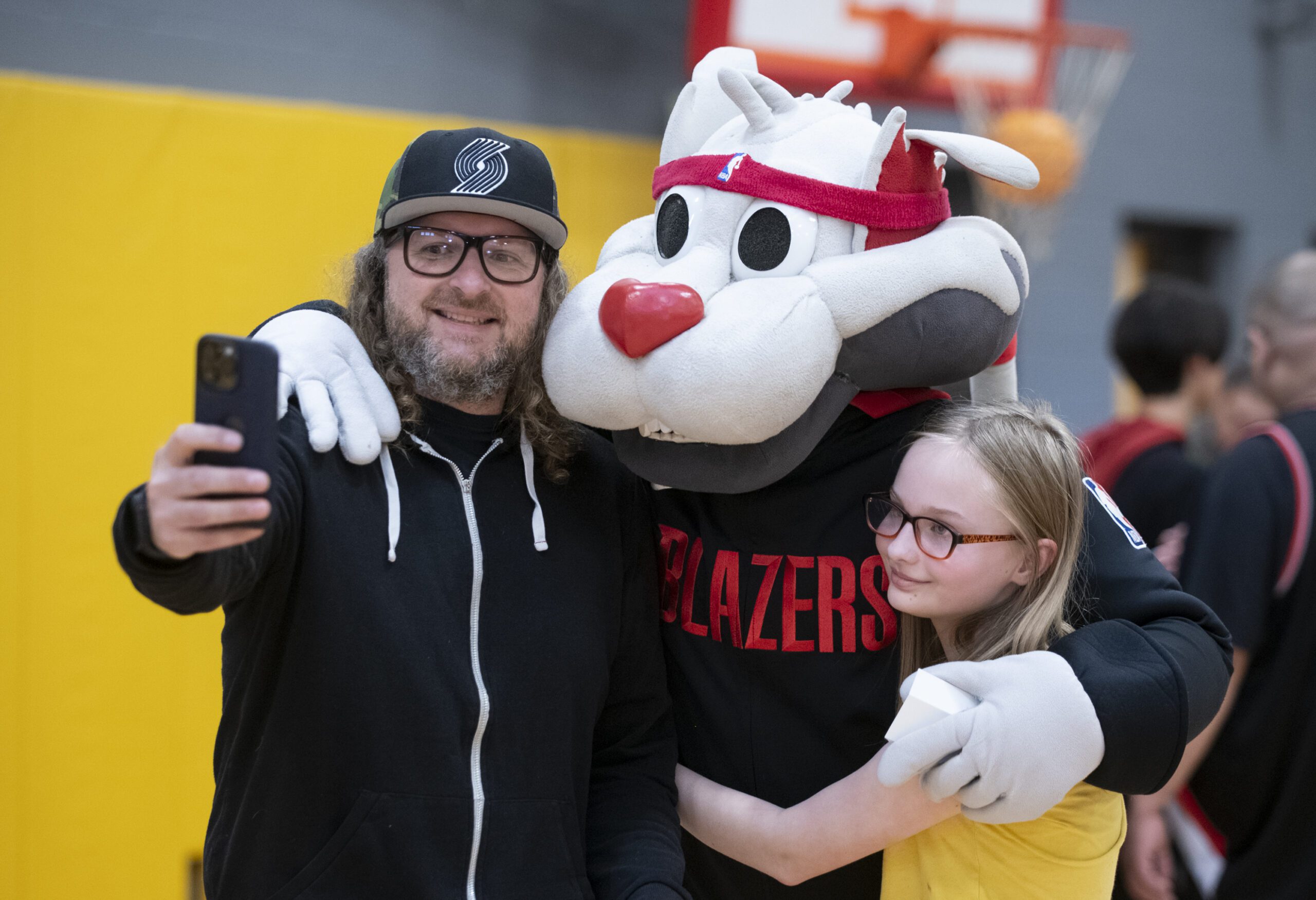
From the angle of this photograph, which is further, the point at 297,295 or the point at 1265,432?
the point at 297,295

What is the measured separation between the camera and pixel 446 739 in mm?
1475

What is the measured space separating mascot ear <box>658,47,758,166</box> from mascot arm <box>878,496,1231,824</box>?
0.93 metres

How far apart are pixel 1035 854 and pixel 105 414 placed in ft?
9.57

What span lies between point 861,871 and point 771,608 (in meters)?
0.44

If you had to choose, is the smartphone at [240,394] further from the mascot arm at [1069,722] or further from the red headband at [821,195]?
the mascot arm at [1069,722]

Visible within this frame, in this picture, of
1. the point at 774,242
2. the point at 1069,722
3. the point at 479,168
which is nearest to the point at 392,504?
the point at 479,168

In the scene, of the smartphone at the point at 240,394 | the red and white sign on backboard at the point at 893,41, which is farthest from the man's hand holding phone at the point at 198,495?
the red and white sign on backboard at the point at 893,41

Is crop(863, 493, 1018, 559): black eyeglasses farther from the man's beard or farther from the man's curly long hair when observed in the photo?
the man's beard

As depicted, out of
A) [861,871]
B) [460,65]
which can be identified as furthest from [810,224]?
[460,65]

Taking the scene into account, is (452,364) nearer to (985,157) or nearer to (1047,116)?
(985,157)

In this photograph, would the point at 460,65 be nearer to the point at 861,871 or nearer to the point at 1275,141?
the point at 861,871

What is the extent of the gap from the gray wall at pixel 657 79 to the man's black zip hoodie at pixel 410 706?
2889 mm

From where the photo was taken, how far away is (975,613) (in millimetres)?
1523

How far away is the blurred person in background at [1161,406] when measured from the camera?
9.52 feet
